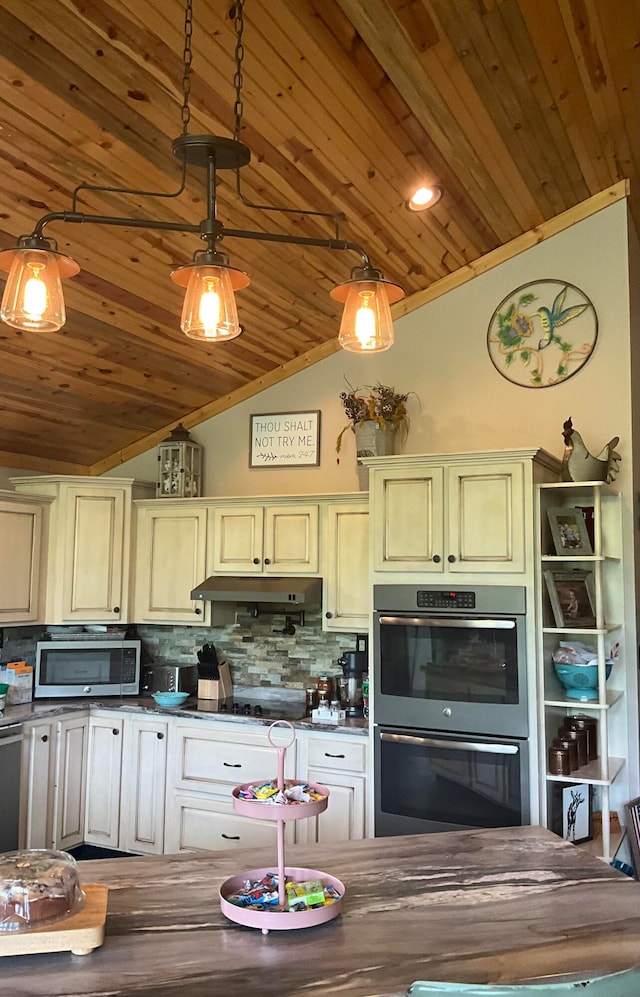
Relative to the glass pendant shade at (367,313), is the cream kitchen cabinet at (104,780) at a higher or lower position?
lower

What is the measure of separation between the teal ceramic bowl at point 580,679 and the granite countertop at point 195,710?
3.07ft

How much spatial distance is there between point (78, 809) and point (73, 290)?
2733 mm

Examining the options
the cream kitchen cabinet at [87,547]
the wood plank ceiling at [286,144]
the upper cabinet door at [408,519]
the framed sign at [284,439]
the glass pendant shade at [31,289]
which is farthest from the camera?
the framed sign at [284,439]

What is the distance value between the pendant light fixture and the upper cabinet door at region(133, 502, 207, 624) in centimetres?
280

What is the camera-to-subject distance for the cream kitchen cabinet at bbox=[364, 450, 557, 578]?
3334mm

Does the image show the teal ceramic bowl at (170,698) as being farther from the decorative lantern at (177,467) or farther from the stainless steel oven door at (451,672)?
the stainless steel oven door at (451,672)

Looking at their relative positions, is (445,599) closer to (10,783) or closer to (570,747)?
(570,747)

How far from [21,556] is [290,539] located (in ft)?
4.91

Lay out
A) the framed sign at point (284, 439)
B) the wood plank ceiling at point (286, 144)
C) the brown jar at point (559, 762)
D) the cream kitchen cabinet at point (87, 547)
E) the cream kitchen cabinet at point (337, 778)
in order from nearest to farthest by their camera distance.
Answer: the wood plank ceiling at point (286, 144) → the brown jar at point (559, 762) → the cream kitchen cabinet at point (337, 778) → the cream kitchen cabinet at point (87, 547) → the framed sign at point (284, 439)

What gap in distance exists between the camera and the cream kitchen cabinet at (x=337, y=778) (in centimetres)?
364

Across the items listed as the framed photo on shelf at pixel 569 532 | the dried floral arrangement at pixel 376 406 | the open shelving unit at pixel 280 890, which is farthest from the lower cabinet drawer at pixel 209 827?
the open shelving unit at pixel 280 890

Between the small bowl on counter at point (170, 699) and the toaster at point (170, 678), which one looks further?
the toaster at point (170, 678)

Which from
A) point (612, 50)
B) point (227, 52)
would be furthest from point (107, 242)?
point (612, 50)

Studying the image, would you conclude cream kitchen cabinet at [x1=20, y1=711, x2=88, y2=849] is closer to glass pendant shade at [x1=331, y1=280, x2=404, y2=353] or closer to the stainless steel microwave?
the stainless steel microwave
